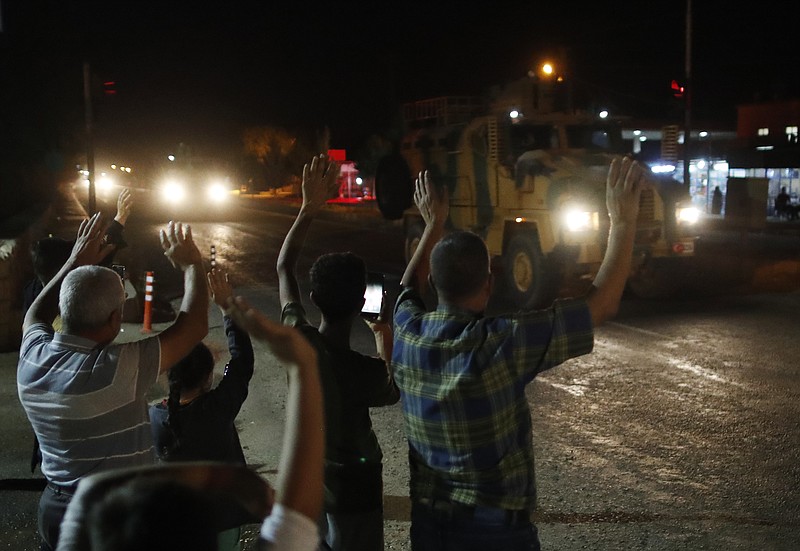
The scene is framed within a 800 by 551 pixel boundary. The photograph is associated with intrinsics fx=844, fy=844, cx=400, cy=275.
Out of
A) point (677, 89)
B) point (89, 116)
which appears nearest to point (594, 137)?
point (677, 89)

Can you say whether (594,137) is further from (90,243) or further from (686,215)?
(90,243)

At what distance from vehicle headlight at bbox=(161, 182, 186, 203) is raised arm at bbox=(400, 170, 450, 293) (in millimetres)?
50681

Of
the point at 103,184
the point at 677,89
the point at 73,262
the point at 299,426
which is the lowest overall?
the point at 299,426

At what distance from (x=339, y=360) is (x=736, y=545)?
2.97 m

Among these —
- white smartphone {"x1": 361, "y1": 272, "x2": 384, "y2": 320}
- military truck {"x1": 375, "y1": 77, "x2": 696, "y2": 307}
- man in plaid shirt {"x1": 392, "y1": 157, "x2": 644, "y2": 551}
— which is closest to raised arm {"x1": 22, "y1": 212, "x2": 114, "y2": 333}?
white smartphone {"x1": 361, "y1": 272, "x2": 384, "y2": 320}

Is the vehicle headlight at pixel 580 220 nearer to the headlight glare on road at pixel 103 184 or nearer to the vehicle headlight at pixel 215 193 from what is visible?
the vehicle headlight at pixel 215 193

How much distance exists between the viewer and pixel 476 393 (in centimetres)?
254

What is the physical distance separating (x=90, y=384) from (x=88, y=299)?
0.93ft

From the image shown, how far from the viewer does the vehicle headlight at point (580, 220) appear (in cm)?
1238

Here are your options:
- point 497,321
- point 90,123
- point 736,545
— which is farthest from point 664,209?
point 90,123

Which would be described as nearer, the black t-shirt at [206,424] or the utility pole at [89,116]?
the black t-shirt at [206,424]

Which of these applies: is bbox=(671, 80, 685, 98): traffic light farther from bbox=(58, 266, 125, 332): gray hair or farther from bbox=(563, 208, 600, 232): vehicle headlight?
bbox=(58, 266, 125, 332): gray hair

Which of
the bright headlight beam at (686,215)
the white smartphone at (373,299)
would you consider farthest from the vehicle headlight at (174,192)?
the white smartphone at (373,299)

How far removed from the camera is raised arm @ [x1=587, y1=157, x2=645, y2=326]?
8.96 feet
